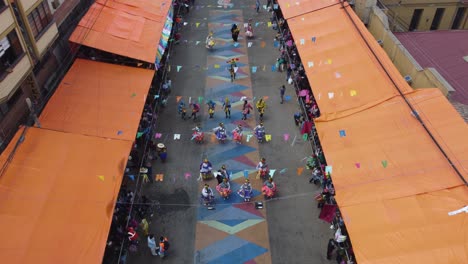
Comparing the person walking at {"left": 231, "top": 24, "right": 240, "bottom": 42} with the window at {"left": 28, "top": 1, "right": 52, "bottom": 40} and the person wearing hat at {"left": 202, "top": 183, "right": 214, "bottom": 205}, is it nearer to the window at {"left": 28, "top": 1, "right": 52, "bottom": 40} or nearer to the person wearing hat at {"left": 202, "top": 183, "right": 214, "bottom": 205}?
the window at {"left": 28, "top": 1, "right": 52, "bottom": 40}

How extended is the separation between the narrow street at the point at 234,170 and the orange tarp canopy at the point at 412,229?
3.28m

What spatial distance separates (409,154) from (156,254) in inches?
421

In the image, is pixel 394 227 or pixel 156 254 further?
pixel 156 254

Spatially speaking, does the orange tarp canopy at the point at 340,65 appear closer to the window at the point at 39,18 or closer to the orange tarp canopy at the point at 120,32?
the orange tarp canopy at the point at 120,32

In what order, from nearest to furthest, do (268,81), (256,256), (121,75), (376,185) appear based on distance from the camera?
(376,185) < (256,256) < (121,75) < (268,81)

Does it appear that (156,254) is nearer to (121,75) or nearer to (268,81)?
(121,75)

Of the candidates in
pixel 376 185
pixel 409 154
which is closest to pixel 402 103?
pixel 409 154

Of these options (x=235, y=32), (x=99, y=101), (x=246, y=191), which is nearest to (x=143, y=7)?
(x=235, y=32)

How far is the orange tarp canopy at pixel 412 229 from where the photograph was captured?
1238cm

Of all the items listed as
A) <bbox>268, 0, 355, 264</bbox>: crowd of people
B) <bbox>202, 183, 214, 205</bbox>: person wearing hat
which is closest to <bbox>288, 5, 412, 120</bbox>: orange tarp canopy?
<bbox>268, 0, 355, 264</bbox>: crowd of people

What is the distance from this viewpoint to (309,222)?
17516 mm

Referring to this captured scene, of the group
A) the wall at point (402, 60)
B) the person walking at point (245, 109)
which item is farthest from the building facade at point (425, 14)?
the person walking at point (245, 109)

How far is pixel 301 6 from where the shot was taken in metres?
27.1

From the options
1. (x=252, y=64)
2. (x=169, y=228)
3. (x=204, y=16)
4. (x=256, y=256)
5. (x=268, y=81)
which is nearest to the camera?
(x=256, y=256)
